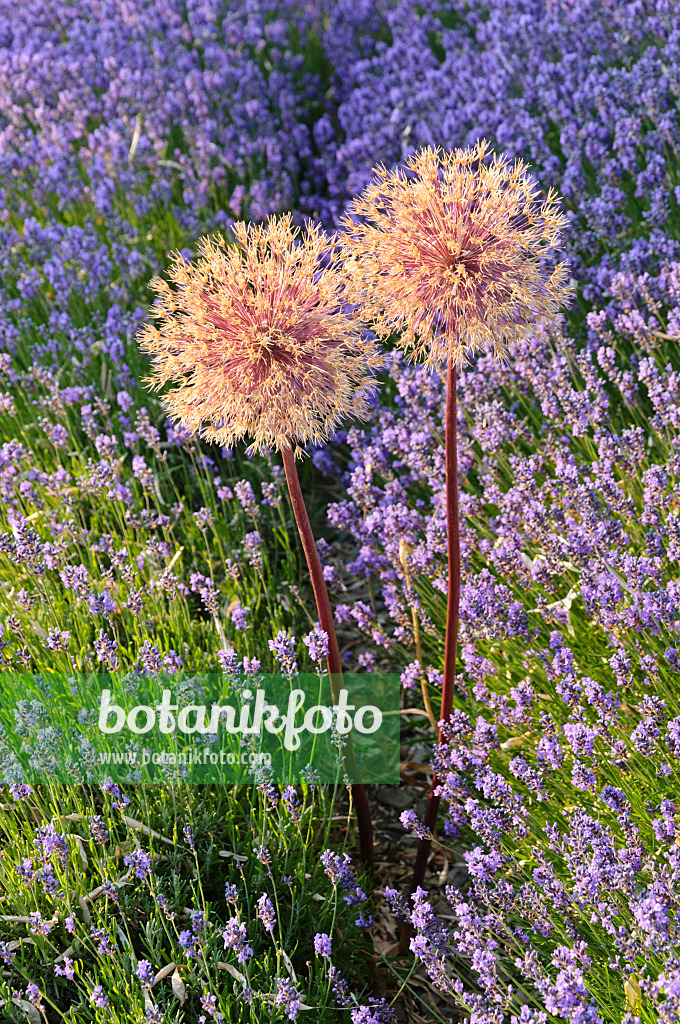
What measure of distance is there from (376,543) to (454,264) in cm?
191

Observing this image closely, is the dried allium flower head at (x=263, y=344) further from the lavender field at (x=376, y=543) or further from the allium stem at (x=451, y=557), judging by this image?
the allium stem at (x=451, y=557)

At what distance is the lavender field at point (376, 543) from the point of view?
2.14m

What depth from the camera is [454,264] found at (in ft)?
6.99

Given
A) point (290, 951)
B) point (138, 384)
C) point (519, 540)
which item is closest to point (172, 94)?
point (138, 384)

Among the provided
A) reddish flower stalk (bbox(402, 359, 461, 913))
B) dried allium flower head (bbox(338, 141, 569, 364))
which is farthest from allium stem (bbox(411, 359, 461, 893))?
dried allium flower head (bbox(338, 141, 569, 364))

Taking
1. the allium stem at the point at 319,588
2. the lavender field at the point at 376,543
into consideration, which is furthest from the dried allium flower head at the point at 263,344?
the allium stem at the point at 319,588

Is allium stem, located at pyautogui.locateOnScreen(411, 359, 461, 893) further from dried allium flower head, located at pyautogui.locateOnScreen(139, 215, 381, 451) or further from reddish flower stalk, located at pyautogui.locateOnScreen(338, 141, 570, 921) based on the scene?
dried allium flower head, located at pyautogui.locateOnScreen(139, 215, 381, 451)

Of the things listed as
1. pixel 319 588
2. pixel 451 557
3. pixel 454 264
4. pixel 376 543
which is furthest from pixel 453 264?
pixel 376 543

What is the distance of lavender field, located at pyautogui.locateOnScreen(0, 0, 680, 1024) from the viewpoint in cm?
214

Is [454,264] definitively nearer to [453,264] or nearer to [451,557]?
[453,264]

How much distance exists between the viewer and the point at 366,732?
143 inches

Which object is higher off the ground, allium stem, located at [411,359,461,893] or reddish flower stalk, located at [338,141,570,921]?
reddish flower stalk, located at [338,141,570,921]

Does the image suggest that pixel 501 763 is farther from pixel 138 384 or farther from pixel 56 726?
pixel 138 384

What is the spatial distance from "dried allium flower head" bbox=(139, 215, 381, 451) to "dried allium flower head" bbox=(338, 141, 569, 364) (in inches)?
3.8
